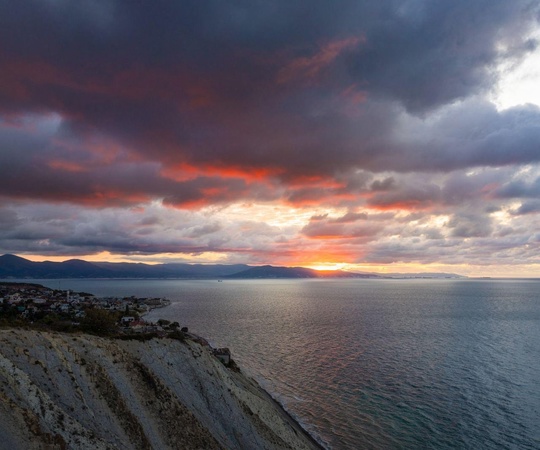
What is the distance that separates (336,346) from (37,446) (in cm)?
7541

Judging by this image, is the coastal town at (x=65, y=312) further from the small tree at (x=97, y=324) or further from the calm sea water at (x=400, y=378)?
the calm sea water at (x=400, y=378)

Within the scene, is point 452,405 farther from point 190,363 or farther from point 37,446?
point 37,446

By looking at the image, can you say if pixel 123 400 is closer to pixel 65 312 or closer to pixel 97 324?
pixel 97 324

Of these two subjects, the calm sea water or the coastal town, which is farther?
the coastal town

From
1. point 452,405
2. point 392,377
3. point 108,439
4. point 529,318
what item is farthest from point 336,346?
point 529,318

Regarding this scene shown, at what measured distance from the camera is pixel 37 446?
73.1 ft

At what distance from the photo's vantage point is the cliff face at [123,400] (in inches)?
957

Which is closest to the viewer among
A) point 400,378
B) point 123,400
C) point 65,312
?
point 123,400

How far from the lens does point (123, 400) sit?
101 ft

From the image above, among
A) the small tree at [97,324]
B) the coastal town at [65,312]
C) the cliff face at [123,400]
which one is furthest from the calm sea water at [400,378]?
the small tree at [97,324]

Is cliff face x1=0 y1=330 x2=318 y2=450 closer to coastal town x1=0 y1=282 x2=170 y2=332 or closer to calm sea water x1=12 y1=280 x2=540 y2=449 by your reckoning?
calm sea water x1=12 y1=280 x2=540 y2=449

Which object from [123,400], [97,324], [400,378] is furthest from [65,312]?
[400,378]

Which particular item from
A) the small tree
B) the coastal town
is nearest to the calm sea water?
the coastal town

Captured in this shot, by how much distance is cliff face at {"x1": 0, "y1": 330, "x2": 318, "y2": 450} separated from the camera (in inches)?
957
